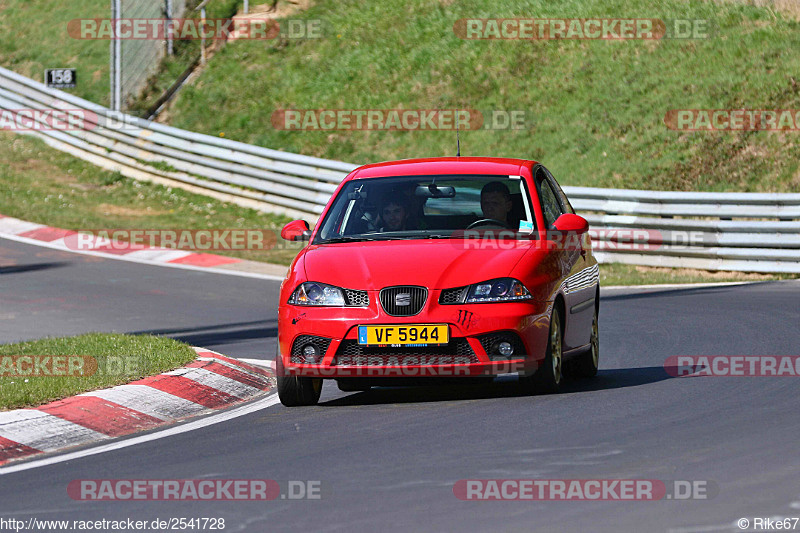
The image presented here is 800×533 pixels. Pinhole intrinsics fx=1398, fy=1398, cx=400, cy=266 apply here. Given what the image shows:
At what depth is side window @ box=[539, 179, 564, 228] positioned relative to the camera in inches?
390

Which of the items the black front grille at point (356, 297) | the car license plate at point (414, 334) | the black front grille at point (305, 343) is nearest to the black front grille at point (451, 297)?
the car license plate at point (414, 334)

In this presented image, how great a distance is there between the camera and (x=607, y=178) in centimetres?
2339

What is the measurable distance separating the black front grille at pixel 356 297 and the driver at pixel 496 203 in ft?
4.50

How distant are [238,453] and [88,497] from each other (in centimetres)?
118

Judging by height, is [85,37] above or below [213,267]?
above

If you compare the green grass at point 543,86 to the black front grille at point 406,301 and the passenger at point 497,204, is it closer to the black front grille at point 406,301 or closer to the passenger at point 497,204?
the passenger at point 497,204

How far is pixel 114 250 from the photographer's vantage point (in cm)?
2128

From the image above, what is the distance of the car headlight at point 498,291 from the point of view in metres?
8.61

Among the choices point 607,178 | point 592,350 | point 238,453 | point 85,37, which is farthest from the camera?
point 85,37

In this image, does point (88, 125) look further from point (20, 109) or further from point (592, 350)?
point (592, 350)

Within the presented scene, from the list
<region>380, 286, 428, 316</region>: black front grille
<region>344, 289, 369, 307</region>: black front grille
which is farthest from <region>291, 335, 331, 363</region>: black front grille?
<region>380, 286, 428, 316</region>: black front grille

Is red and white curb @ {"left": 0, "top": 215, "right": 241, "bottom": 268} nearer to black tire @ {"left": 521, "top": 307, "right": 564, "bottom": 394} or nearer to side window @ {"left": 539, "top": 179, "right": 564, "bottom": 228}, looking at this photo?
side window @ {"left": 539, "top": 179, "right": 564, "bottom": 228}

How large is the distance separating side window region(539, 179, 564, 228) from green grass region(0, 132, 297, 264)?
1103cm

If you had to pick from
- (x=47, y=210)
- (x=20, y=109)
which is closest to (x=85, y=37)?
(x=20, y=109)
